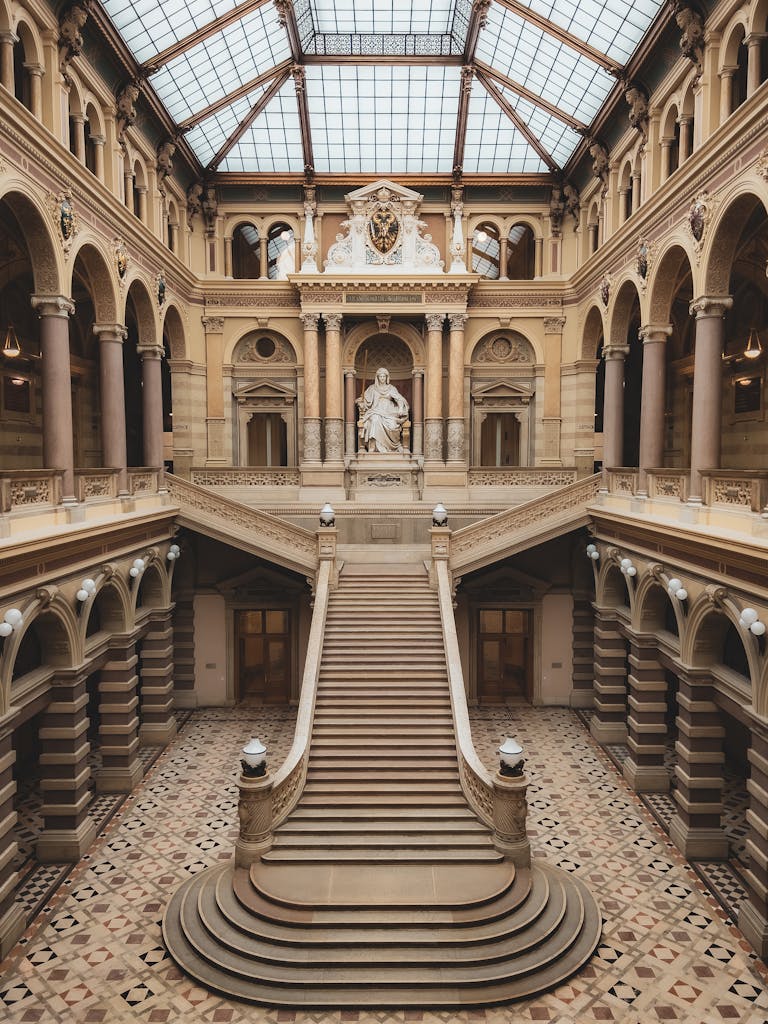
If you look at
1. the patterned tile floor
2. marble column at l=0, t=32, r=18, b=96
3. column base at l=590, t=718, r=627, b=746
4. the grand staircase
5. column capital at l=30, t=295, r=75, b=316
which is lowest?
the patterned tile floor

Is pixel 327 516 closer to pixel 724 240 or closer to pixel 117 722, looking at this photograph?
pixel 117 722

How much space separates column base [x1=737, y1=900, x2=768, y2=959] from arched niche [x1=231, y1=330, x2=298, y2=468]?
57.7 ft

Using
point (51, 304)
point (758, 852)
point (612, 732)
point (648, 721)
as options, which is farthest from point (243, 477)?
point (758, 852)

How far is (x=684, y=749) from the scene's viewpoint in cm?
1366

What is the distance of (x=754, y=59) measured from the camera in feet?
37.9

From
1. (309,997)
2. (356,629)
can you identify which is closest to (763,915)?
(309,997)

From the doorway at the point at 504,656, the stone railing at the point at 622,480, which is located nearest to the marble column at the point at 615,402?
the stone railing at the point at 622,480

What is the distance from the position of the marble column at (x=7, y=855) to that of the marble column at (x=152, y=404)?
896 centimetres

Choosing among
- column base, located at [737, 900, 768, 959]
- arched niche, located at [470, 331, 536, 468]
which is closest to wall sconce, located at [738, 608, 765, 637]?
column base, located at [737, 900, 768, 959]

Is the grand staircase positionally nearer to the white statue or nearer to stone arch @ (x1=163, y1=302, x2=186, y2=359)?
the white statue

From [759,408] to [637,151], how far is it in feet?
22.5

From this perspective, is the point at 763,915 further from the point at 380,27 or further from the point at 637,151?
the point at 380,27

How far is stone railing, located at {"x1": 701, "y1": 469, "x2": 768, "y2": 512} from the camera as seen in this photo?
35.5ft

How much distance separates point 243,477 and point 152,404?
3.93 metres
